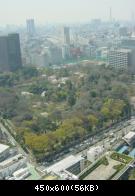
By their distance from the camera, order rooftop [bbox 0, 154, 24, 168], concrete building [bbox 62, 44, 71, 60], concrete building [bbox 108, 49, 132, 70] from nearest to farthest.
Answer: rooftop [bbox 0, 154, 24, 168], concrete building [bbox 108, 49, 132, 70], concrete building [bbox 62, 44, 71, 60]

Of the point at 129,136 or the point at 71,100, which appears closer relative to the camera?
the point at 129,136

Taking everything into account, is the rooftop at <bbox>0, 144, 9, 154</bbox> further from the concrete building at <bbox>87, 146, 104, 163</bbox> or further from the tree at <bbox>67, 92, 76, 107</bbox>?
the tree at <bbox>67, 92, 76, 107</bbox>

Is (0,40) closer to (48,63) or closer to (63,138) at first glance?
(48,63)

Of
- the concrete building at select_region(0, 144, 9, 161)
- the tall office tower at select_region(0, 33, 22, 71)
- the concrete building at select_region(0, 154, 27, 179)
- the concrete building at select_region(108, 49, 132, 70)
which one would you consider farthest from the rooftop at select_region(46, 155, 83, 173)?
the tall office tower at select_region(0, 33, 22, 71)

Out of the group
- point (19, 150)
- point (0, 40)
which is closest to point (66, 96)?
point (19, 150)

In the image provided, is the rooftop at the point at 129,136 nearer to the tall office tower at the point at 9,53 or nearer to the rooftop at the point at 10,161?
the rooftop at the point at 10,161

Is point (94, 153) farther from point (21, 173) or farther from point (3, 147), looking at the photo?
point (3, 147)

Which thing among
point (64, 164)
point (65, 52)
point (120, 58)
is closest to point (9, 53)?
point (120, 58)
